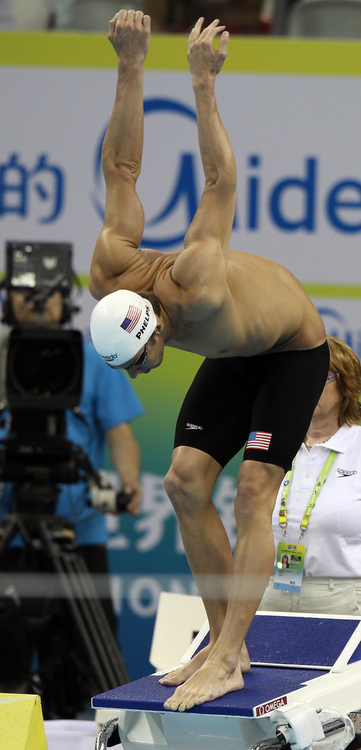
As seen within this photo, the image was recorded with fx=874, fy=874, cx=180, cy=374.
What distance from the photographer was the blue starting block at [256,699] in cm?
211

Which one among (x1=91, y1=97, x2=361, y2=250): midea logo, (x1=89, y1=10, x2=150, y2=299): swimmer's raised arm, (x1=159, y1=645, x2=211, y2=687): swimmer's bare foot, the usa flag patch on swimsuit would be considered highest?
(x1=89, y1=10, x2=150, y2=299): swimmer's raised arm

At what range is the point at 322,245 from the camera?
4051 mm

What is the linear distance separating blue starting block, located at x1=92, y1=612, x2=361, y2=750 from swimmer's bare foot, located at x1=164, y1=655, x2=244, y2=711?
19 millimetres

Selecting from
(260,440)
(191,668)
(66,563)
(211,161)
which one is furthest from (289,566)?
(211,161)

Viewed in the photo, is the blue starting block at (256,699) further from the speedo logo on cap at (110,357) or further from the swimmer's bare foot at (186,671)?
the speedo logo on cap at (110,357)

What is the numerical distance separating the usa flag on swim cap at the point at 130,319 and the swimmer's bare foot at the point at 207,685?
913 mm

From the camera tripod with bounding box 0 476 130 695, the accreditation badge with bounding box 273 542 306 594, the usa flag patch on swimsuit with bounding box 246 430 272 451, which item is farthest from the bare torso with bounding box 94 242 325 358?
the camera tripod with bounding box 0 476 130 695

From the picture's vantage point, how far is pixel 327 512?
282cm

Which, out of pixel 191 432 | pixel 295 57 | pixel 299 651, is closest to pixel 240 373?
pixel 191 432

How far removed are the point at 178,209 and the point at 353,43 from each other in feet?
3.57

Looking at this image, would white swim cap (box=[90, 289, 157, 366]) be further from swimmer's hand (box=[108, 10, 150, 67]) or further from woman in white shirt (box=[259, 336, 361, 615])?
woman in white shirt (box=[259, 336, 361, 615])

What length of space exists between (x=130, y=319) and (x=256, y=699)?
3.18 feet

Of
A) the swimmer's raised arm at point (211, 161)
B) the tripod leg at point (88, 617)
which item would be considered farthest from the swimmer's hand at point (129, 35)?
the tripod leg at point (88, 617)

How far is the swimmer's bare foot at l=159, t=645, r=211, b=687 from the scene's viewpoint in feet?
7.77
